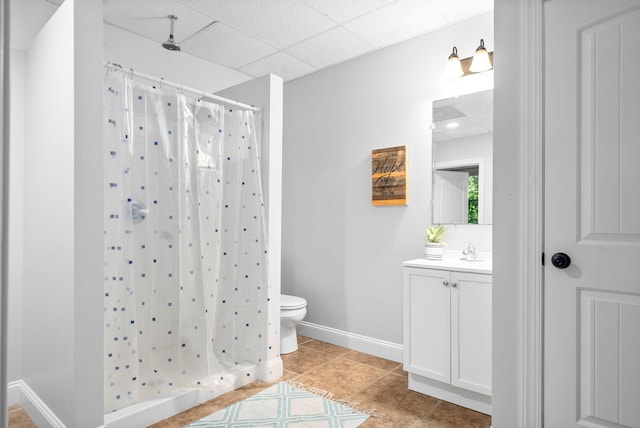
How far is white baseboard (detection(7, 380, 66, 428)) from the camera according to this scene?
188 centimetres

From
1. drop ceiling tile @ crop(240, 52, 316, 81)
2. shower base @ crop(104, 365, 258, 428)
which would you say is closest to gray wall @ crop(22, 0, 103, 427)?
shower base @ crop(104, 365, 258, 428)

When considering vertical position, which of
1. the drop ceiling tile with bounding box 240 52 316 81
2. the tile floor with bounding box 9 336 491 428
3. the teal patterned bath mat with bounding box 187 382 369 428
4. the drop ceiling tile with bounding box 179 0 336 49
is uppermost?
the drop ceiling tile with bounding box 179 0 336 49

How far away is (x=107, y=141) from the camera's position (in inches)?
74.4

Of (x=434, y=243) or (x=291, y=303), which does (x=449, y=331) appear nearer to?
(x=434, y=243)

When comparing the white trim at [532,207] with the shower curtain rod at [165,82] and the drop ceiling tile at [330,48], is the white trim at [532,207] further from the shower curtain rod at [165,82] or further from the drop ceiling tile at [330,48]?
the shower curtain rod at [165,82]

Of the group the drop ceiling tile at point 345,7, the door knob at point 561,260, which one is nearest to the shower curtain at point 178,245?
the drop ceiling tile at point 345,7

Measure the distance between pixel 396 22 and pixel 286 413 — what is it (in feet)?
8.56

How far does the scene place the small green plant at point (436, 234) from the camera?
2.67 metres

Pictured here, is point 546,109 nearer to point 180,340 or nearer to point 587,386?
point 587,386

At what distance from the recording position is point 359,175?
3234mm

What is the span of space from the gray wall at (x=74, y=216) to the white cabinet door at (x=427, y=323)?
1.71 m

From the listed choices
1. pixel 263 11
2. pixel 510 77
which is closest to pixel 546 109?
pixel 510 77

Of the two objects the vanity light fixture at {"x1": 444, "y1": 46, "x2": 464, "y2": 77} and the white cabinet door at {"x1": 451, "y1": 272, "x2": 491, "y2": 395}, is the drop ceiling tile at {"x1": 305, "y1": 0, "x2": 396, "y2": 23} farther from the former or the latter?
the white cabinet door at {"x1": 451, "y1": 272, "x2": 491, "y2": 395}

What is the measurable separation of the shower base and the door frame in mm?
1505
